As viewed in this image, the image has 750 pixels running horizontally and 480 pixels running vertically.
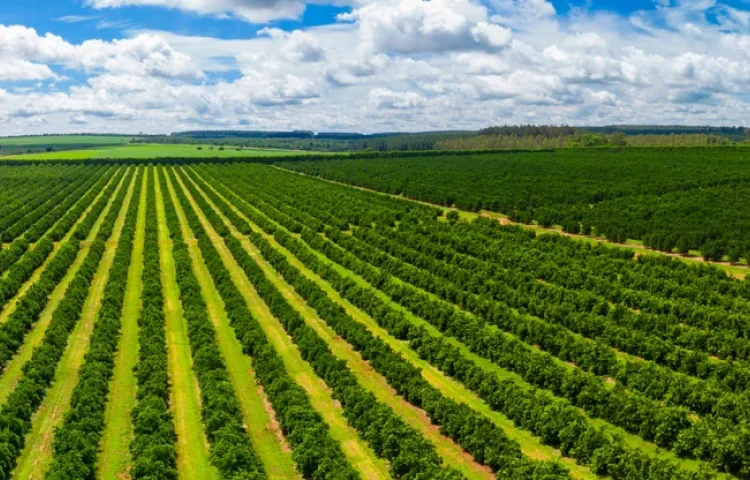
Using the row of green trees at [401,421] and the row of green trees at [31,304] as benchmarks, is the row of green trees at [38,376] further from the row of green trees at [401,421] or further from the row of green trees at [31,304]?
the row of green trees at [401,421]

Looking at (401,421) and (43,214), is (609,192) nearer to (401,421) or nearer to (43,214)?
(401,421)

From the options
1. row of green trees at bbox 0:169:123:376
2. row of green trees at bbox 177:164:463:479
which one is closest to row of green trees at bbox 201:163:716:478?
row of green trees at bbox 177:164:463:479

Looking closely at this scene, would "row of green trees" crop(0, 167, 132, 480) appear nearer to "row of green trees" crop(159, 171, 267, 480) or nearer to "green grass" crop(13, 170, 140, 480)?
"green grass" crop(13, 170, 140, 480)

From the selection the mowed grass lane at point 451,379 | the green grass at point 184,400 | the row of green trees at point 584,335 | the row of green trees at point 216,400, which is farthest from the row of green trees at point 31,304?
the row of green trees at point 584,335

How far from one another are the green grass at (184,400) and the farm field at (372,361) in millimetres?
133

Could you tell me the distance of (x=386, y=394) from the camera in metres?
34.8

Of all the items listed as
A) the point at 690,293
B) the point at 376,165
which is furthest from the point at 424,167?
the point at 690,293

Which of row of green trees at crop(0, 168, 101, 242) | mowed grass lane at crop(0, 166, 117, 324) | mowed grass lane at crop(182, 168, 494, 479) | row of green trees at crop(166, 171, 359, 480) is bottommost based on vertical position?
mowed grass lane at crop(182, 168, 494, 479)

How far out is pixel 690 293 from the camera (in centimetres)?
4841

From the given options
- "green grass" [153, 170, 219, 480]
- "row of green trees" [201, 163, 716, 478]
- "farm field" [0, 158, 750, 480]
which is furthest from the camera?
"green grass" [153, 170, 219, 480]

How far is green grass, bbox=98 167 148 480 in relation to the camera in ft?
92.3

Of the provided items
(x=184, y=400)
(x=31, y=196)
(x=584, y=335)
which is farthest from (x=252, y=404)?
(x=31, y=196)

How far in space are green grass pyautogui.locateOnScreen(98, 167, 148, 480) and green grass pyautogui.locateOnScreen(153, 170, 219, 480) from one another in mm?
2148

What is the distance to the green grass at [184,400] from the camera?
90.8ft
